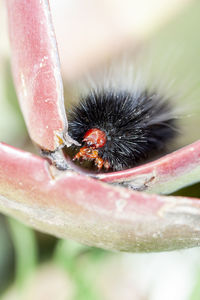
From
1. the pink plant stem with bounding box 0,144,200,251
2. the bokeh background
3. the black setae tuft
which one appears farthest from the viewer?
the bokeh background

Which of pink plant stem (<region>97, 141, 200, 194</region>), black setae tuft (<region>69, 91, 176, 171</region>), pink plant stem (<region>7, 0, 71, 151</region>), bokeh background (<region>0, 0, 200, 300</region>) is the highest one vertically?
pink plant stem (<region>7, 0, 71, 151</region>)

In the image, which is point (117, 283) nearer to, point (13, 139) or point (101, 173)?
point (13, 139)

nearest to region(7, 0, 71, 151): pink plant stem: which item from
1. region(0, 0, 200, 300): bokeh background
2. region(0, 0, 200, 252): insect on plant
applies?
region(0, 0, 200, 252): insect on plant

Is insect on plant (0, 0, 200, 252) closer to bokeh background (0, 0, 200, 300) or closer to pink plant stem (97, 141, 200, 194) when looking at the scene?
pink plant stem (97, 141, 200, 194)

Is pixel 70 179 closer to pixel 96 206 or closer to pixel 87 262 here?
pixel 96 206

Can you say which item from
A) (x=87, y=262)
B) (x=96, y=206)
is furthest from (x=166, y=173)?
(x=87, y=262)

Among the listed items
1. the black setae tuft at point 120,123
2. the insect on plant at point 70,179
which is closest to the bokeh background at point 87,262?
the black setae tuft at point 120,123

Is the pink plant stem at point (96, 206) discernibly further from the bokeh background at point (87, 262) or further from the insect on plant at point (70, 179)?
the bokeh background at point (87, 262)
